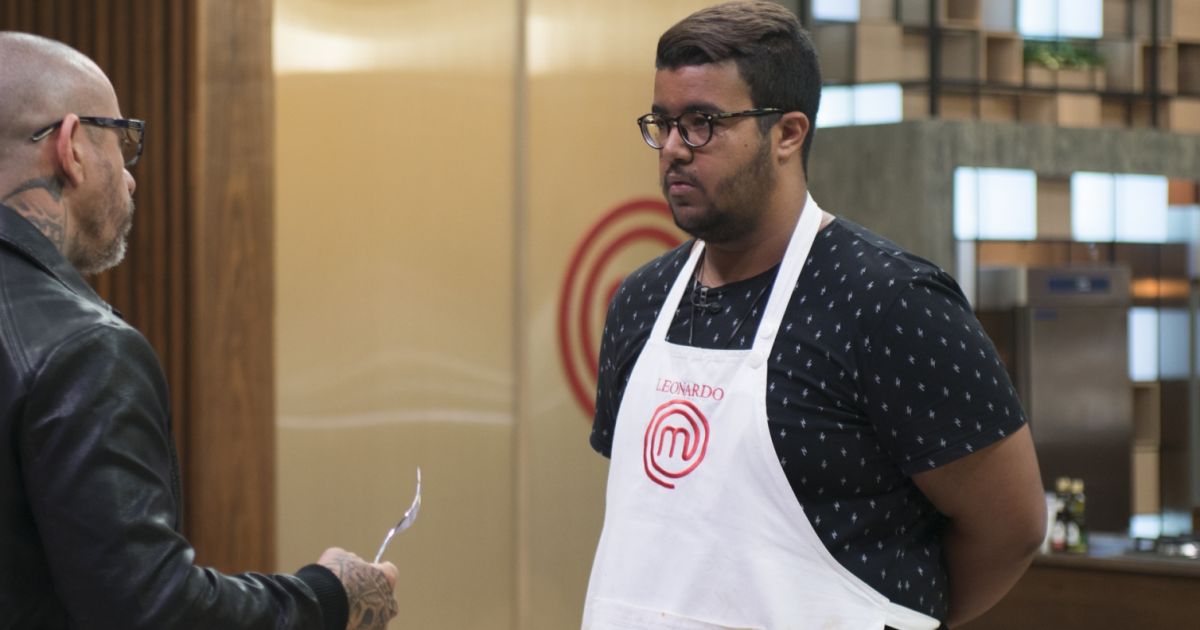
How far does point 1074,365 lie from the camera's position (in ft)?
29.0

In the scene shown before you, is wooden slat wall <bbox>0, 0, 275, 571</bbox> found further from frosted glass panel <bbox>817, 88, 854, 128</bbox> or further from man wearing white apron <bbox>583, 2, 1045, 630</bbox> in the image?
frosted glass panel <bbox>817, 88, 854, 128</bbox>

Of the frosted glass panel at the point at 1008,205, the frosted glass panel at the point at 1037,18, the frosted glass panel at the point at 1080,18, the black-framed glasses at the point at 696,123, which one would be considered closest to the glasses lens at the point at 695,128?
the black-framed glasses at the point at 696,123

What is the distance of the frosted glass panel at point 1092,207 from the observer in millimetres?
9492

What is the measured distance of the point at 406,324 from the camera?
4484 millimetres

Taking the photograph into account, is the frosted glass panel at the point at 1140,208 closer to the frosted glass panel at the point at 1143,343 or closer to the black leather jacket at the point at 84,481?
the frosted glass panel at the point at 1143,343

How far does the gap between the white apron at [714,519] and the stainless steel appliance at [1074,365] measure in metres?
7.01

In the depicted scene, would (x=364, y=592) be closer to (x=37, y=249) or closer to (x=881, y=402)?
(x=37, y=249)

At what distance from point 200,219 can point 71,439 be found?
2.39m

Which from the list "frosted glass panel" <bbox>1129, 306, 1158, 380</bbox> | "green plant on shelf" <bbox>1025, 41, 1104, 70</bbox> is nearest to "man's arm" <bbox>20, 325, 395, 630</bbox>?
"frosted glass panel" <bbox>1129, 306, 1158, 380</bbox>

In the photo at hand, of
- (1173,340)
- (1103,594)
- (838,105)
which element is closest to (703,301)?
(1103,594)

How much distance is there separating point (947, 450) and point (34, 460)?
3.59 ft

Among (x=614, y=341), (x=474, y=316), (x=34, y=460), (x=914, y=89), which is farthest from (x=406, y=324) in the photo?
(x=914, y=89)

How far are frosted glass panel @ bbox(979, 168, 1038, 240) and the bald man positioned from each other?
7957mm

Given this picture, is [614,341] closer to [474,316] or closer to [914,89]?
[474,316]
